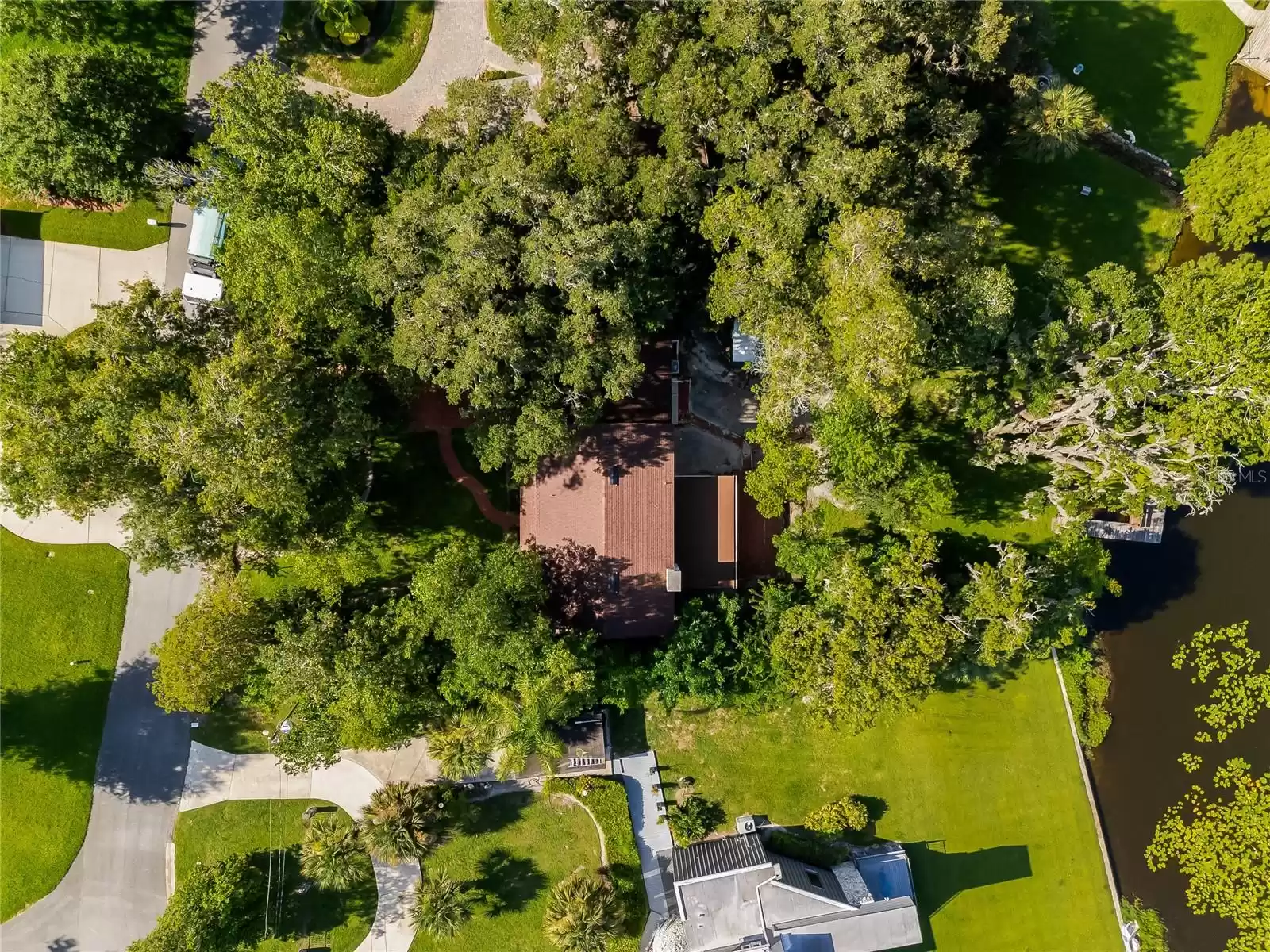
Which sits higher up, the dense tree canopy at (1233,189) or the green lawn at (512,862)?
the dense tree canopy at (1233,189)

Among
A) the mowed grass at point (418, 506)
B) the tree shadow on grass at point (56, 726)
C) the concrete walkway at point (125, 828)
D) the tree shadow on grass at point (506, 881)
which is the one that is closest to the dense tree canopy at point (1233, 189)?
the mowed grass at point (418, 506)

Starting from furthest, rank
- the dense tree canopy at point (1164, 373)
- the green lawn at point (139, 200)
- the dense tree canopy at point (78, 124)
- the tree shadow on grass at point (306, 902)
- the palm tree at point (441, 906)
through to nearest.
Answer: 1. the green lawn at point (139, 200)
2. the tree shadow on grass at point (306, 902)
3. the palm tree at point (441, 906)
4. the dense tree canopy at point (78, 124)
5. the dense tree canopy at point (1164, 373)

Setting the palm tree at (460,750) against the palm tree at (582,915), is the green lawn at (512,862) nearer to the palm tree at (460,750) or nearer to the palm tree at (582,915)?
the palm tree at (582,915)

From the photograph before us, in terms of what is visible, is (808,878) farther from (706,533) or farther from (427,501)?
(427,501)

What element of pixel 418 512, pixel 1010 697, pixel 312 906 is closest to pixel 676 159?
pixel 418 512

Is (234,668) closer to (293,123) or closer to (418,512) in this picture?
(418,512)

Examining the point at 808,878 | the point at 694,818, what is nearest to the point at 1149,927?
the point at 808,878
